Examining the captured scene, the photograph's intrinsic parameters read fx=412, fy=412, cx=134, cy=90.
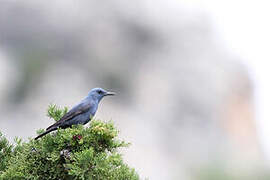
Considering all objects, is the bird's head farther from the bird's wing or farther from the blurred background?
the blurred background

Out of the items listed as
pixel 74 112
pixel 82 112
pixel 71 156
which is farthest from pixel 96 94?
pixel 71 156

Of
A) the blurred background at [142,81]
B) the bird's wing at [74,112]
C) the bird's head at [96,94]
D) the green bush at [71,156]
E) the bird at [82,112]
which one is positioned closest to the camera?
the green bush at [71,156]

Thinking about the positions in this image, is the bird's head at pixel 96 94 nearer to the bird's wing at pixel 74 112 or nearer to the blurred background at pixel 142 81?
the bird's wing at pixel 74 112

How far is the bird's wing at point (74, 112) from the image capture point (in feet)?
16.5

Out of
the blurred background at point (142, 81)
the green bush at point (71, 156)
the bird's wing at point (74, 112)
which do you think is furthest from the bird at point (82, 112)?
the blurred background at point (142, 81)

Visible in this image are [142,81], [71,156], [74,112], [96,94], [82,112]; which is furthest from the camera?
[142,81]

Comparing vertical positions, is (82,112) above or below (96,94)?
below

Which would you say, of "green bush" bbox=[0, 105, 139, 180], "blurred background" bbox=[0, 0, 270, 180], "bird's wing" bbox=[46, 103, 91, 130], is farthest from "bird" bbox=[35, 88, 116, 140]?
"blurred background" bbox=[0, 0, 270, 180]

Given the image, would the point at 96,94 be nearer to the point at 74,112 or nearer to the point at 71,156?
the point at 74,112

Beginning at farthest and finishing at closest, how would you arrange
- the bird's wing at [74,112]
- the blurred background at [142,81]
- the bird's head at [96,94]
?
the blurred background at [142,81] < the bird's head at [96,94] < the bird's wing at [74,112]

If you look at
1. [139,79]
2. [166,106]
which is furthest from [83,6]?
[166,106]

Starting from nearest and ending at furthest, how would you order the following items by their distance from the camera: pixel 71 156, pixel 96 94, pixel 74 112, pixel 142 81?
pixel 71 156, pixel 74 112, pixel 96 94, pixel 142 81

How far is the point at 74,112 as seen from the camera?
562 cm

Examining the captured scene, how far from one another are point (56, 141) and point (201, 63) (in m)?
26.2
